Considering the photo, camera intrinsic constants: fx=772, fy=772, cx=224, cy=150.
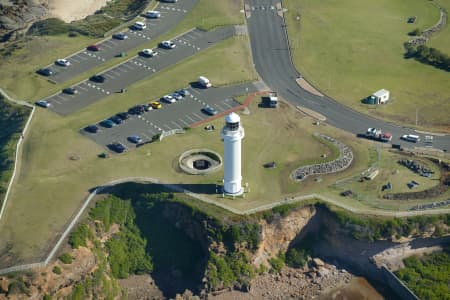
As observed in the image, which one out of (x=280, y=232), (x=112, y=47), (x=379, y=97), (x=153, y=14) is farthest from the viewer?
(x=153, y=14)

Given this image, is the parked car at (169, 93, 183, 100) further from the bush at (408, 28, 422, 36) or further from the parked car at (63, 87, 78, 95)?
the bush at (408, 28, 422, 36)

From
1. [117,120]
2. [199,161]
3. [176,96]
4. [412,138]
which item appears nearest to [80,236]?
[199,161]

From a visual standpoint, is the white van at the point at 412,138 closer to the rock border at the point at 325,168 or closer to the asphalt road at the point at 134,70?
the rock border at the point at 325,168

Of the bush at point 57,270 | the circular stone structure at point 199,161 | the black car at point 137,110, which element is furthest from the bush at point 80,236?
the black car at point 137,110

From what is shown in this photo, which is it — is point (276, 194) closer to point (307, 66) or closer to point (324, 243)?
point (324, 243)

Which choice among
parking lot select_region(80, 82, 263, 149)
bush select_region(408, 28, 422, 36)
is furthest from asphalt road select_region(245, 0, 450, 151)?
bush select_region(408, 28, 422, 36)

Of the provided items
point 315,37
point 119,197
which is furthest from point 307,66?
point 119,197

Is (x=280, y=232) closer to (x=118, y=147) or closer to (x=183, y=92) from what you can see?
(x=118, y=147)
